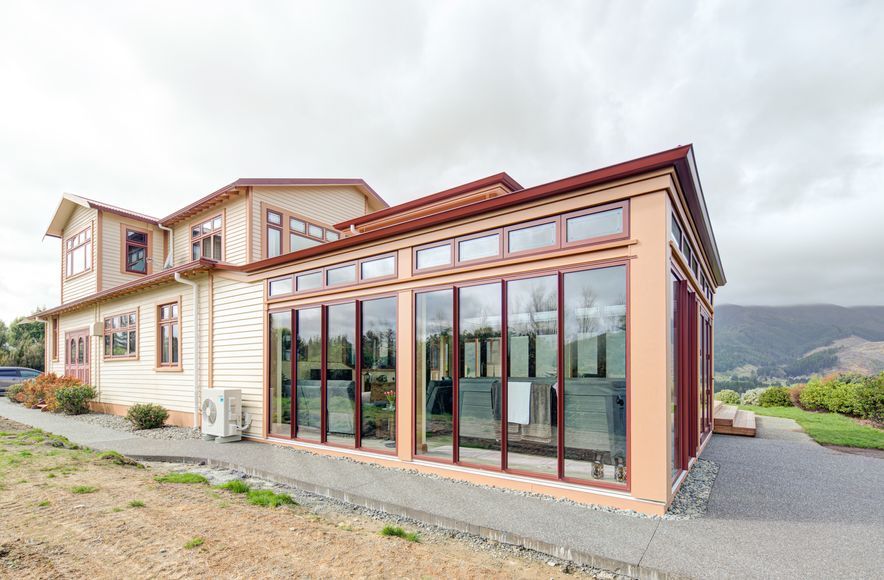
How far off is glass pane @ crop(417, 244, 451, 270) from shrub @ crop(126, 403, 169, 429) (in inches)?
312

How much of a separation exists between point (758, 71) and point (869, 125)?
13.1 m

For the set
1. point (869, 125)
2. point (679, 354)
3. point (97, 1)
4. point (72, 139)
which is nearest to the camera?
point (679, 354)

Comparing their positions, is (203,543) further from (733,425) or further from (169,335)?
(733,425)

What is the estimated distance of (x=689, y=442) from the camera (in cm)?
648

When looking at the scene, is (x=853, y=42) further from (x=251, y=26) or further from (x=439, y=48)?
(x=251, y=26)

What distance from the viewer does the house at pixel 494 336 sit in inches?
184

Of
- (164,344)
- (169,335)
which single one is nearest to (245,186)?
(169,335)

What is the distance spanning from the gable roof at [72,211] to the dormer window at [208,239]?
2.90m

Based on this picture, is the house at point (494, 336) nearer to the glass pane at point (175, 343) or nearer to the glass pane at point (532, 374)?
the glass pane at point (532, 374)

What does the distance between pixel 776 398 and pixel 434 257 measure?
14.4 meters

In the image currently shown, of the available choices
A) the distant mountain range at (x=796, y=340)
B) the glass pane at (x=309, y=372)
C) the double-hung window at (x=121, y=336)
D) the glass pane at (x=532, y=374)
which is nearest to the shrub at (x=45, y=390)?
the double-hung window at (x=121, y=336)

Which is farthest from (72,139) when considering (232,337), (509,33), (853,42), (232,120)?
(853,42)

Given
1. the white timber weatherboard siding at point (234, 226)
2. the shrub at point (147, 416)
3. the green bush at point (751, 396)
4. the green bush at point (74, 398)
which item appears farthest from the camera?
the green bush at point (751, 396)

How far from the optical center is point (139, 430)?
33.6 ft
